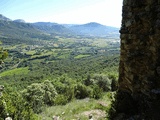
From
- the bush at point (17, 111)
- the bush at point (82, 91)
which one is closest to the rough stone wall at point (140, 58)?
the bush at point (17, 111)

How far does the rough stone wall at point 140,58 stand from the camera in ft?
37.1

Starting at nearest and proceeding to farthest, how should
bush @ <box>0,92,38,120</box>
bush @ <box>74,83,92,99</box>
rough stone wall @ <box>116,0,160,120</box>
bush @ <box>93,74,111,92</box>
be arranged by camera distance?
rough stone wall @ <box>116,0,160,120</box> < bush @ <box>0,92,38,120</box> < bush @ <box>74,83,92,99</box> < bush @ <box>93,74,111,92</box>

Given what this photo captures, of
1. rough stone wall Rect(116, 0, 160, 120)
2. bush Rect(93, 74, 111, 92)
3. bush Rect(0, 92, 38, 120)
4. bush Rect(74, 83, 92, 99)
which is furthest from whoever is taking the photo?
bush Rect(93, 74, 111, 92)

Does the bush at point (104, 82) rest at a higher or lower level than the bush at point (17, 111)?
lower

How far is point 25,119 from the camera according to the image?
2502 centimetres

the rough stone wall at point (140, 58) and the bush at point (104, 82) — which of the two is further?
the bush at point (104, 82)

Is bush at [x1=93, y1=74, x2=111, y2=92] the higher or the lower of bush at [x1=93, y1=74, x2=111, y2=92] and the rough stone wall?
the lower

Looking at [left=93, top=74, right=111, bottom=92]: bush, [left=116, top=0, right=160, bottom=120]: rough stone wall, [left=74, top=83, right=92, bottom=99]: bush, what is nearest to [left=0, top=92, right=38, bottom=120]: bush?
[left=116, top=0, right=160, bottom=120]: rough stone wall

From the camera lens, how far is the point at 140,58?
1248 centimetres

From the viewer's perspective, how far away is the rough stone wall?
11320 mm

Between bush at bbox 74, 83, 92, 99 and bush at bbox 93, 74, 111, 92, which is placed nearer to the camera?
bush at bbox 74, 83, 92, 99

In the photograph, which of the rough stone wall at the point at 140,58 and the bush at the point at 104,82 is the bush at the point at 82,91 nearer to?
the bush at the point at 104,82

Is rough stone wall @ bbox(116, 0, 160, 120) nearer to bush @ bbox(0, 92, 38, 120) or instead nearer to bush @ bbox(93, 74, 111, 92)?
bush @ bbox(0, 92, 38, 120)

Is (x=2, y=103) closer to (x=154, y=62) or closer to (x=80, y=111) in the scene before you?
(x=80, y=111)
